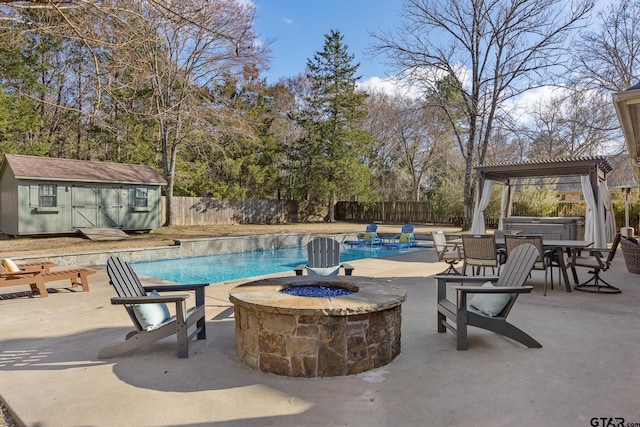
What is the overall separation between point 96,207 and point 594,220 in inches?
618

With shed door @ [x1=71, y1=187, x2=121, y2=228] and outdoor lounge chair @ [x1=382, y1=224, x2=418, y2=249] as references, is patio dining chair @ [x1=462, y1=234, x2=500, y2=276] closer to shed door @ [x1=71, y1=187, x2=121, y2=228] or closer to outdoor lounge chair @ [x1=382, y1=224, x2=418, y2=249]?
outdoor lounge chair @ [x1=382, y1=224, x2=418, y2=249]

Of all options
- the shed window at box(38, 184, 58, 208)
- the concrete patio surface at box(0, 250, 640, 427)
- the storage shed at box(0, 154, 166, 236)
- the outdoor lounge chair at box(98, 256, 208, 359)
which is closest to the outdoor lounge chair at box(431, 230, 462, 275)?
the concrete patio surface at box(0, 250, 640, 427)

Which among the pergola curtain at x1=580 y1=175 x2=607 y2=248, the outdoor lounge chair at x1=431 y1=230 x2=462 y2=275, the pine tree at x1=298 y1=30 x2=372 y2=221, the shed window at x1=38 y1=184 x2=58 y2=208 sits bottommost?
the outdoor lounge chair at x1=431 y1=230 x2=462 y2=275

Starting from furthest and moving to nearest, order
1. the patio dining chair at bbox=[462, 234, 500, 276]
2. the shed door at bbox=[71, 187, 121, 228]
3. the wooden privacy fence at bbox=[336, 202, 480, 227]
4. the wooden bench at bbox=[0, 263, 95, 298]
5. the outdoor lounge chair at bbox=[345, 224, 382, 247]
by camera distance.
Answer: the wooden privacy fence at bbox=[336, 202, 480, 227]
the outdoor lounge chair at bbox=[345, 224, 382, 247]
the shed door at bbox=[71, 187, 121, 228]
the patio dining chair at bbox=[462, 234, 500, 276]
the wooden bench at bbox=[0, 263, 95, 298]

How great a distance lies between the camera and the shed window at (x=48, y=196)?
43.0 feet

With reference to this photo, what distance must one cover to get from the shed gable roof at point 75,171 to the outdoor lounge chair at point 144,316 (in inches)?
476

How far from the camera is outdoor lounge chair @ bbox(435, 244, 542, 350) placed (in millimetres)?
3336

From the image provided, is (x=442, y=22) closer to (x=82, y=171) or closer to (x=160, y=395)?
(x=82, y=171)

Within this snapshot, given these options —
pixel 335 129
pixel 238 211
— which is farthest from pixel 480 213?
pixel 238 211

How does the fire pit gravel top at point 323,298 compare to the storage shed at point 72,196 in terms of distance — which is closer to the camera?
the fire pit gravel top at point 323,298

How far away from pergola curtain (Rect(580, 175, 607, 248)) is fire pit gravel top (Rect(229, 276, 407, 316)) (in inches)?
338

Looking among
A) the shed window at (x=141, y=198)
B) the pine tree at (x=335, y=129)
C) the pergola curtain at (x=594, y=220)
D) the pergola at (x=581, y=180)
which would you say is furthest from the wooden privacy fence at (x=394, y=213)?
the shed window at (x=141, y=198)

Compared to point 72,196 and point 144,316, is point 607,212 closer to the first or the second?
point 144,316

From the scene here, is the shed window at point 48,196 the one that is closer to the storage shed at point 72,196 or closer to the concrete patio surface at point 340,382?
the storage shed at point 72,196
